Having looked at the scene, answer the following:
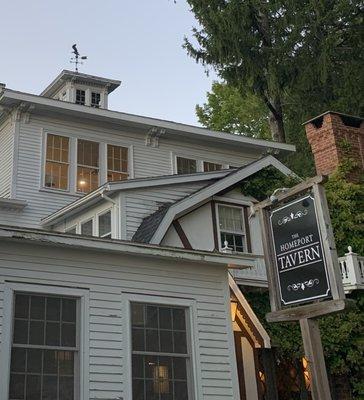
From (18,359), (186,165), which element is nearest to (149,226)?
(186,165)

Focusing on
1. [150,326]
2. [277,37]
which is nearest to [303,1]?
[277,37]

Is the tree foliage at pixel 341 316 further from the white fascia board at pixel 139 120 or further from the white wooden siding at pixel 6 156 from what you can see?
the white wooden siding at pixel 6 156

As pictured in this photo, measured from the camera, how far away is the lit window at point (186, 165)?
2097 cm

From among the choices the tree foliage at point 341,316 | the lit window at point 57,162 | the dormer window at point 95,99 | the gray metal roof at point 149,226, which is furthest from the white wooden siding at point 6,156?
the tree foliage at point 341,316

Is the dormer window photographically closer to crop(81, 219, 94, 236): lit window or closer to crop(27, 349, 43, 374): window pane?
crop(81, 219, 94, 236): lit window

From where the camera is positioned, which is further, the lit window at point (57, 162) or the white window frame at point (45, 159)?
the lit window at point (57, 162)

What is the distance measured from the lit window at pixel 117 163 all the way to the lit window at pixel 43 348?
426 inches

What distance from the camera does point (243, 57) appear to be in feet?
87.7

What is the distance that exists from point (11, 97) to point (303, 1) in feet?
44.7

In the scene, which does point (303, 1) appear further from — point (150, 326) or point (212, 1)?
point (150, 326)

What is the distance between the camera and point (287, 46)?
26.3m

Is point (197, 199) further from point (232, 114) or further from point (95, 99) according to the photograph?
point (232, 114)

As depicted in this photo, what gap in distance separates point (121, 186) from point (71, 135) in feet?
14.5

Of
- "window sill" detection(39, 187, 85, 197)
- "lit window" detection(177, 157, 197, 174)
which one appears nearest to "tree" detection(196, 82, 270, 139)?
"lit window" detection(177, 157, 197, 174)
